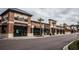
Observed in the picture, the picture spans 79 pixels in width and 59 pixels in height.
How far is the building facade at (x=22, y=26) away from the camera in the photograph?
21.4 feet

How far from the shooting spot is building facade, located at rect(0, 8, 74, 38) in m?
6.52

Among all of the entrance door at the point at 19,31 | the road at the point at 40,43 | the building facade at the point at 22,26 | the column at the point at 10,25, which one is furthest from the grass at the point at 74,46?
the column at the point at 10,25

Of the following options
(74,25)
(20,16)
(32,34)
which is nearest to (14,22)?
(20,16)

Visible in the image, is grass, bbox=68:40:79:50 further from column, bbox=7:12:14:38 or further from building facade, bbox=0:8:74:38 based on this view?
column, bbox=7:12:14:38

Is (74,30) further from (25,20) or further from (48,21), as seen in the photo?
(25,20)

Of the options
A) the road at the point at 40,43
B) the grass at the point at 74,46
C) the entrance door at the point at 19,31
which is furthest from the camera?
the entrance door at the point at 19,31

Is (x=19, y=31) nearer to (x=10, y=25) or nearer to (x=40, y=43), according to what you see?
(x=10, y=25)

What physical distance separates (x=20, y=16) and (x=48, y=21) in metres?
1.27

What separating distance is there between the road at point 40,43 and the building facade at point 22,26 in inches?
10.8

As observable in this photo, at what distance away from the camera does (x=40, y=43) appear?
20.9ft

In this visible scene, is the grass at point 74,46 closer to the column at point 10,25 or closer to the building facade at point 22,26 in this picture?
the building facade at point 22,26
